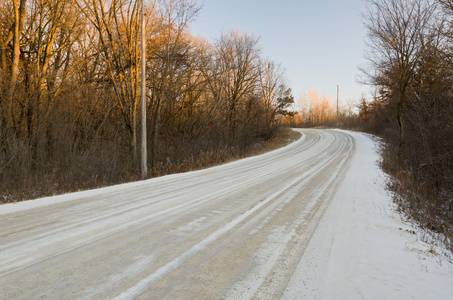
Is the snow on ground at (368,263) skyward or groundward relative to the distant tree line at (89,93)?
groundward

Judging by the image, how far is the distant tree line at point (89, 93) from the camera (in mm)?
10227

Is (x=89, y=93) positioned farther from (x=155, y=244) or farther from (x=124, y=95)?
(x=155, y=244)

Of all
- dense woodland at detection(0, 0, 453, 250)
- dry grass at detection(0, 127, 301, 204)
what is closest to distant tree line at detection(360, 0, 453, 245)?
dense woodland at detection(0, 0, 453, 250)

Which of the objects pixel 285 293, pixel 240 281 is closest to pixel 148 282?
pixel 240 281

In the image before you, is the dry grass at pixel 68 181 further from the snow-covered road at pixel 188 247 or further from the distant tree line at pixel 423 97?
the distant tree line at pixel 423 97

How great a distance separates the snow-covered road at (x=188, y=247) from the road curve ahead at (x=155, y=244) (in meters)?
0.01

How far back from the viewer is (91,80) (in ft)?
47.5

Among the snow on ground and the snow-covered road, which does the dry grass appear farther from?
the snow on ground

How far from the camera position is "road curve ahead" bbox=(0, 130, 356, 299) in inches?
97.6

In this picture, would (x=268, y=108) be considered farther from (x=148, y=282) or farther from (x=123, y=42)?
(x=148, y=282)

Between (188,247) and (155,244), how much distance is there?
0.45 m

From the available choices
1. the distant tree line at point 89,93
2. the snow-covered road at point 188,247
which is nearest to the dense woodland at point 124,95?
the distant tree line at point 89,93

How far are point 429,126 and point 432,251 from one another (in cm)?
995

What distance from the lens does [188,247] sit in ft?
11.2
